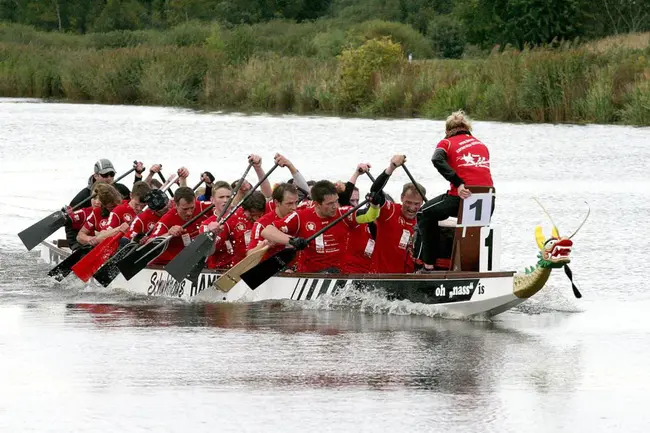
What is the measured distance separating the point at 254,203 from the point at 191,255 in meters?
0.87

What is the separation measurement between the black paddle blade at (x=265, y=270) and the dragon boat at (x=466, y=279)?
9 centimetres

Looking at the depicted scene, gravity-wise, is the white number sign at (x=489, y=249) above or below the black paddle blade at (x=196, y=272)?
above

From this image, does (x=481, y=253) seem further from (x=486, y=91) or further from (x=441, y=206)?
(x=486, y=91)

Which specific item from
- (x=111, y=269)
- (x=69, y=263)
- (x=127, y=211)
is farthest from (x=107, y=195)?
(x=111, y=269)

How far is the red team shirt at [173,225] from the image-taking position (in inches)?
632

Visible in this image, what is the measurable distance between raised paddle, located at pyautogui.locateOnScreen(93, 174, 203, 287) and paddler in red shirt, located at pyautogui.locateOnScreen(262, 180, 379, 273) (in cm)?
221

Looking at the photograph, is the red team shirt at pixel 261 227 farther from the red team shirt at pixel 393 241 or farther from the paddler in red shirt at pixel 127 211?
the paddler in red shirt at pixel 127 211

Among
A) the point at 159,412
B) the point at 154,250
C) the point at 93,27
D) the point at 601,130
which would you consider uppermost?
the point at 93,27

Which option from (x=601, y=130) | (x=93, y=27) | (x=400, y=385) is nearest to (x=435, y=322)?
(x=400, y=385)

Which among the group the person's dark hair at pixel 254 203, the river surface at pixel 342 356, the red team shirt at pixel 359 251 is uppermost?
the person's dark hair at pixel 254 203

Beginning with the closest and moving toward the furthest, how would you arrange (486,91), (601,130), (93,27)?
1. (601,130)
2. (486,91)
3. (93,27)

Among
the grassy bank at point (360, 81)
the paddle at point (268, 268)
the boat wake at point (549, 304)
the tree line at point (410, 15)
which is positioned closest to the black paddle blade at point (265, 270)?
the paddle at point (268, 268)

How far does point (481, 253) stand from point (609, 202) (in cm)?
1183

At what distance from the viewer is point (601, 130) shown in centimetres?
3544
